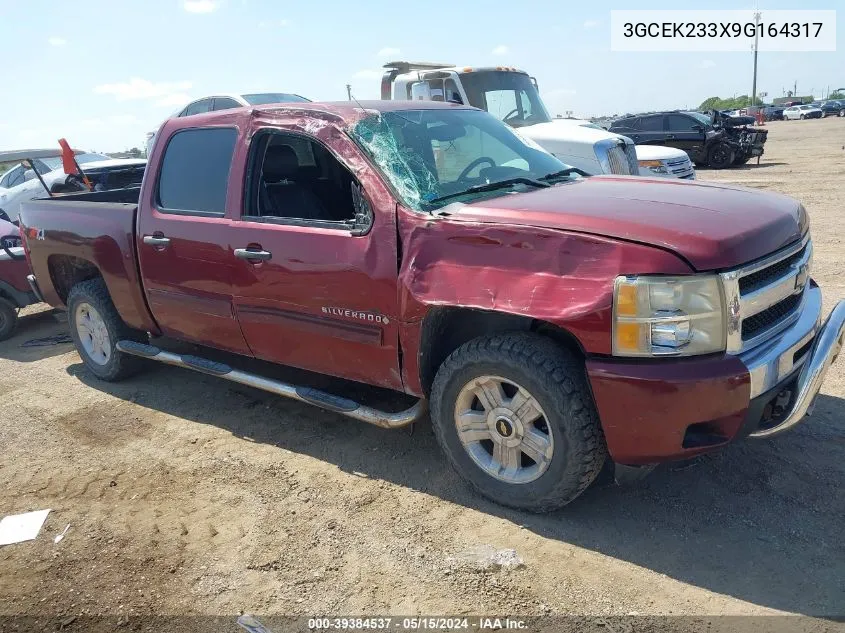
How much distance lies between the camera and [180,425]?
15.2 ft

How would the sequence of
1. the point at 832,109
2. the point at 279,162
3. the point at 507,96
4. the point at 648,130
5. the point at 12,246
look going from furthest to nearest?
the point at 832,109
the point at 648,130
the point at 507,96
the point at 12,246
the point at 279,162

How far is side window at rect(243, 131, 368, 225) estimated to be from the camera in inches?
157

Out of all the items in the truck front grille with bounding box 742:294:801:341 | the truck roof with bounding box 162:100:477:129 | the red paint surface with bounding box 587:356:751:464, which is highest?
the truck roof with bounding box 162:100:477:129

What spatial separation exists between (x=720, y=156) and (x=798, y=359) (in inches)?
738

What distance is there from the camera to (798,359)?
3.05 meters

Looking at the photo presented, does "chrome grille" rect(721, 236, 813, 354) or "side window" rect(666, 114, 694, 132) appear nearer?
"chrome grille" rect(721, 236, 813, 354)

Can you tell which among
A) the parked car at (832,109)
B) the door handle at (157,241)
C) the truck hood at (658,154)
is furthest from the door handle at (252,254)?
the parked car at (832,109)

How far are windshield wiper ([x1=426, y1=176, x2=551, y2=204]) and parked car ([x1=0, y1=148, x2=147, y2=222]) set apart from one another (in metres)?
4.91

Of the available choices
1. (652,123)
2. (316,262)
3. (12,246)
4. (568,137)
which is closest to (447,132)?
(316,262)

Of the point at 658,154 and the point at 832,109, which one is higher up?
the point at 658,154

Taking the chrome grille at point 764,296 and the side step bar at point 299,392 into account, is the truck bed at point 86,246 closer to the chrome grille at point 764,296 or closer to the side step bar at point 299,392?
the side step bar at point 299,392

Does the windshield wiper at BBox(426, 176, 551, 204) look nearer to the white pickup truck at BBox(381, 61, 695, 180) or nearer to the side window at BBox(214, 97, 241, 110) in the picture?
the white pickup truck at BBox(381, 61, 695, 180)

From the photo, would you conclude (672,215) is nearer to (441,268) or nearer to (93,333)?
(441,268)

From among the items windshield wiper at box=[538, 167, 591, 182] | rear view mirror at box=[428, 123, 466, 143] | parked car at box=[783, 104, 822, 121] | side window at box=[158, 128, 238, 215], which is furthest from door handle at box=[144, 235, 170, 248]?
parked car at box=[783, 104, 822, 121]
